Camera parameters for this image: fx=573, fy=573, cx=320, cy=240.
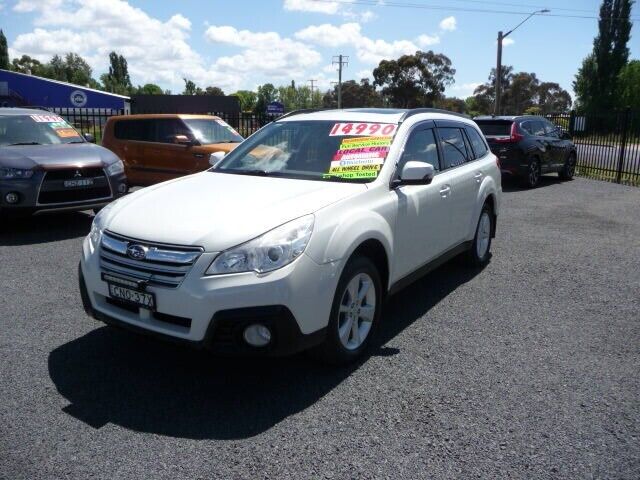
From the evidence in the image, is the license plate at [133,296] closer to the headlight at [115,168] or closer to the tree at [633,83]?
the headlight at [115,168]

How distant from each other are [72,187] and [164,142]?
141 inches

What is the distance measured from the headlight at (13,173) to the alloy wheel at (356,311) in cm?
549

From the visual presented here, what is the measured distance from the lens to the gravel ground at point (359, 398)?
2.82 m

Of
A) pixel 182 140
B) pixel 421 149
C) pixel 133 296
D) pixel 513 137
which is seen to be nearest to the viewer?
pixel 133 296

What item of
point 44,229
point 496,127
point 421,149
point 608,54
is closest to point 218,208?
point 421,149

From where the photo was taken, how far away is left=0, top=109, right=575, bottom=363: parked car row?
10.6 ft

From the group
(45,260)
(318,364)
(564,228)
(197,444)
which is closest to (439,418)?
(318,364)

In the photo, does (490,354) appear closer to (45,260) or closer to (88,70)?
(45,260)

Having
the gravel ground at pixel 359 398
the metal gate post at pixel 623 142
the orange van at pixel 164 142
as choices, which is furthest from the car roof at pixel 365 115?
the metal gate post at pixel 623 142

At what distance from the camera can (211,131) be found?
11.4 meters

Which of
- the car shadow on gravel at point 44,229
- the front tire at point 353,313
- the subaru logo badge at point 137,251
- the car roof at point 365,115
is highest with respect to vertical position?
the car roof at point 365,115

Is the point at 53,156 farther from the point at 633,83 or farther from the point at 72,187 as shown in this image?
the point at 633,83

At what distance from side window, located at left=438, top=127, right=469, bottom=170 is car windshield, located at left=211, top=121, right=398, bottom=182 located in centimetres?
87

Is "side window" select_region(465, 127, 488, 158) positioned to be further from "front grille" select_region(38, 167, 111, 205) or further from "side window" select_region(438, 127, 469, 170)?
"front grille" select_region(38, 167, 111, 205)
